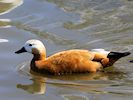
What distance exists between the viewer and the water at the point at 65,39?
872 cm

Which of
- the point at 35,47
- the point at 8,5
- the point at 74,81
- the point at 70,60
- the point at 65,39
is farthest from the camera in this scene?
the point at 8,5

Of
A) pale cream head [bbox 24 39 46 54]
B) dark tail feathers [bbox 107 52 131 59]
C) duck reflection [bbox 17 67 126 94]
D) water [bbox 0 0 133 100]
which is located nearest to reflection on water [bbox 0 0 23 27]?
water [bbox 0 0 133 100]

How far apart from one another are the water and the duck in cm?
13

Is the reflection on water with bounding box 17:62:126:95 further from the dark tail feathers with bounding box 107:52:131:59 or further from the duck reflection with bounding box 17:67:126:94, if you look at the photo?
the dark tail feathers with bounding box 107:52:131:59

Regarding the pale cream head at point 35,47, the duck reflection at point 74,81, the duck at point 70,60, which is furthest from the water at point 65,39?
the pale cream head at point 35,47

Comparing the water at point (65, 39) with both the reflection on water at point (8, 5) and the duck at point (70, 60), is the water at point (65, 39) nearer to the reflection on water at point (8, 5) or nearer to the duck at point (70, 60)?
the reflection on water at point (8, 5)

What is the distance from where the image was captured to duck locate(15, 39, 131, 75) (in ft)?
31.7

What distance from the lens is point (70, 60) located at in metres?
9.65

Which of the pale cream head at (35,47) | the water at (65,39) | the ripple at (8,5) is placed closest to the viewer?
the water at (65,39)

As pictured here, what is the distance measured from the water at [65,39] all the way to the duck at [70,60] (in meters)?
0.13

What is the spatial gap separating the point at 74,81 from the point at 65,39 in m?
2.38

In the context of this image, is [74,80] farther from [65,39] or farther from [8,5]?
[8,5]

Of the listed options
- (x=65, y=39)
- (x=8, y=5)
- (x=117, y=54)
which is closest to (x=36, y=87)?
(x=117, y=54)

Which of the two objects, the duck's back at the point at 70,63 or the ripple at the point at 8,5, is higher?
the ripple at the point at 8,5
